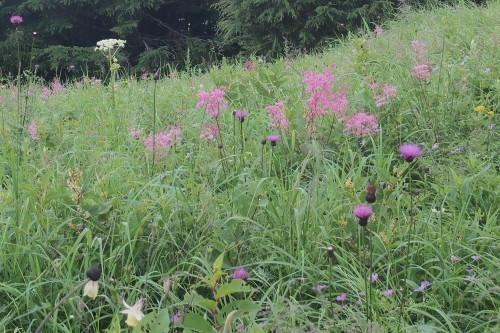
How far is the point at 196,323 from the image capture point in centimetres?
110

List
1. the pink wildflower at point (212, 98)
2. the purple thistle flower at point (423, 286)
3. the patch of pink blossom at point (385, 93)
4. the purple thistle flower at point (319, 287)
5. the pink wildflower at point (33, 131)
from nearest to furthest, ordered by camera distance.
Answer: the purple thistle flower at point (319, 287) < the purple thistle flower at point (423, 286) < the pink wildflower at point (212, 98) < the patch of pink blossom at point (385, 93) < the pink wildflower at point (33, 131)

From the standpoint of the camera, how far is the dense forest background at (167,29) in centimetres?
902

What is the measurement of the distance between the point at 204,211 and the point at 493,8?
16.1 feet

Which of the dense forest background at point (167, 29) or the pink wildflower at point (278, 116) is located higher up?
A: the pink wildflower at point (278, 116)

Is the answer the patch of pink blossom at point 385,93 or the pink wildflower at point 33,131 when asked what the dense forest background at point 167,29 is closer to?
the patch of pink blossom at point 385,93

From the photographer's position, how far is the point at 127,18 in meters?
13.1

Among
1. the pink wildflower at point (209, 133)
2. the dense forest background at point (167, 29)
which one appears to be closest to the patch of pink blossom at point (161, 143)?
the pink wildflower at point (209, 133)

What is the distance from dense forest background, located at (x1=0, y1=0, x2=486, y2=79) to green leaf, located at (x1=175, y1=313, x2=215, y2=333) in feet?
26.2

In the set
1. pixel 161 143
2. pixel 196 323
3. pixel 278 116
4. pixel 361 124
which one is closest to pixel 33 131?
pixel 161 143

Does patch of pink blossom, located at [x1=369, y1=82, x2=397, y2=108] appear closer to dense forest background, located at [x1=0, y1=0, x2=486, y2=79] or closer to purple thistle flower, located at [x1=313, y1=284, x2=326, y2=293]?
purple thistle flower, located at [x1=313, y1=284, x2=326, y2=293]

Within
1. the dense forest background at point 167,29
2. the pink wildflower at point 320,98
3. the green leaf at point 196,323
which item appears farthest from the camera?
the dense forest background at point 167,29

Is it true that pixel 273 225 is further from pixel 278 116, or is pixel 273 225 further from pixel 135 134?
pixel 135 134

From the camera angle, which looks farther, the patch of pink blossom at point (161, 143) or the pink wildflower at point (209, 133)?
the pink wildflower at point (209, 133)

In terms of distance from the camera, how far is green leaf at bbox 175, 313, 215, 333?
1.09 metres
